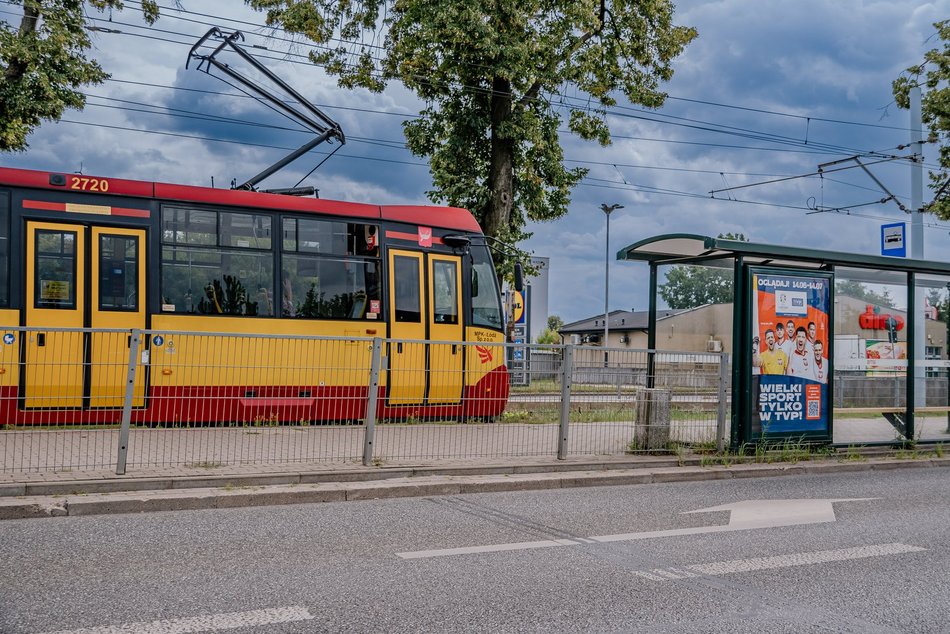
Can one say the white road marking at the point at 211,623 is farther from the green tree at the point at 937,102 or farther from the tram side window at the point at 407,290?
the green tree at the point at 937,102

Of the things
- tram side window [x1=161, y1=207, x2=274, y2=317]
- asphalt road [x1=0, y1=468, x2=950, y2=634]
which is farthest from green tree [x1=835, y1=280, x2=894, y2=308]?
tram side window [x1=161, y1=207, x2=274, y2=317]

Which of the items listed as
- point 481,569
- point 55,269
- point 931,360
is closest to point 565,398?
point 481,569

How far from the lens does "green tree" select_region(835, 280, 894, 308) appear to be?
38.9 ft

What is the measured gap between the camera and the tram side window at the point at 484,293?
45.6 ft

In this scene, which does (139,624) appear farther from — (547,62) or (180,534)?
(547,62)

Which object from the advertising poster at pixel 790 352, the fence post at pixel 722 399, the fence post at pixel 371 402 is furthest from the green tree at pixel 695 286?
the fence post at pixel 371 402

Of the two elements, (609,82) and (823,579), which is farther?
(609,82)

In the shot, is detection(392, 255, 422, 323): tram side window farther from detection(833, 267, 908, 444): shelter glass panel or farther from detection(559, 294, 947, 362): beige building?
detection(833, 267, 908, 444): shelter glass panel

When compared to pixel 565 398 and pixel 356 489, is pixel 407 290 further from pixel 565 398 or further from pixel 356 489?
pixel 356 489

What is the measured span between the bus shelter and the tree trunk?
8.23m

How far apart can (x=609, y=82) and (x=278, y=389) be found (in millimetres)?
16640

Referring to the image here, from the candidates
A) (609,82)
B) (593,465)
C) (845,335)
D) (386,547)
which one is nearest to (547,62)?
(609,82)

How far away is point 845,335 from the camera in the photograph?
11812mm

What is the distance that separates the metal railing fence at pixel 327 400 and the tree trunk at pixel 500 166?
33.7 feet
